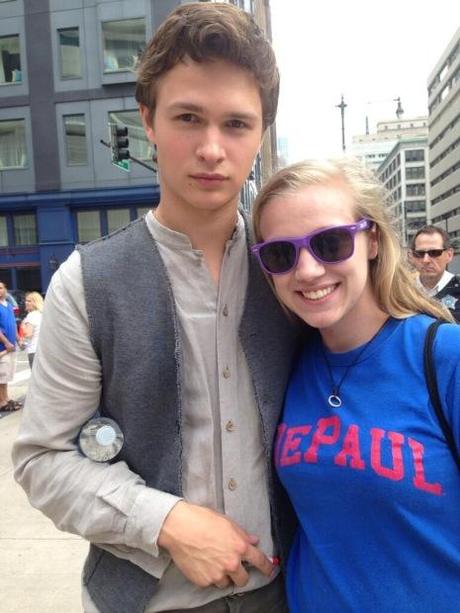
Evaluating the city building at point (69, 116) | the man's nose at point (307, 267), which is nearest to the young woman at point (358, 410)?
the man's nose at point (307, 267)

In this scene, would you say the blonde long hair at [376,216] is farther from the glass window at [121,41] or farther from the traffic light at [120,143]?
the glass window at [121,41]

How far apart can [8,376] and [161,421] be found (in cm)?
750

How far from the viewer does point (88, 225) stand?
24.5 meters

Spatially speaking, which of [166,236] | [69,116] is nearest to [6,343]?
[166,236]

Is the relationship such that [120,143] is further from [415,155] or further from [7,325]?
[415,155]

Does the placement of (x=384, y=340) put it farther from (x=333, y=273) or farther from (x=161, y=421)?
(x=161, y=421)

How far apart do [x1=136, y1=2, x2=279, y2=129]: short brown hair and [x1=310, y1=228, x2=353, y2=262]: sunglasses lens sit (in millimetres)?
397

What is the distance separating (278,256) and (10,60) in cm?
2665

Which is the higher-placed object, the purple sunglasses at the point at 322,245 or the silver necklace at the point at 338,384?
the purple sunglasses at the point at 322,245

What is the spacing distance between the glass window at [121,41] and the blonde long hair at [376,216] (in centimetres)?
2334

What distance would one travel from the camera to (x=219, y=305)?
1.53 metres

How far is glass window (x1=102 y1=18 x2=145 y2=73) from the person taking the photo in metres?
22.4

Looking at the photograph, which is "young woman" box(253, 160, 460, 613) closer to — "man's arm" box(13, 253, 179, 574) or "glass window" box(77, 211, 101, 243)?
"man's arm" box(13, 253, 179, 574)

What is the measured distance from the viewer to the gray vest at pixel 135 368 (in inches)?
54.2
